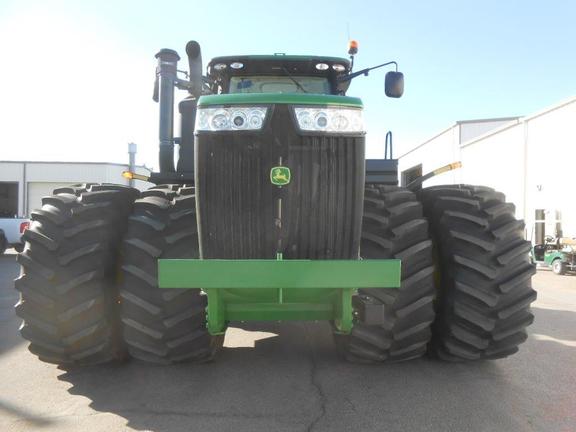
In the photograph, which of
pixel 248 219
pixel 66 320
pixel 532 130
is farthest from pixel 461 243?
pixel 532 130

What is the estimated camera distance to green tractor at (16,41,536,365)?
2998 mm

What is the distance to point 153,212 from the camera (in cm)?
350

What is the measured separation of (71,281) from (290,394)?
67.4 inches

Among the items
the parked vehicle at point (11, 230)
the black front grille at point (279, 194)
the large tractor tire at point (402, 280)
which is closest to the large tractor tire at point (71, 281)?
the black front grille at point (279, 194)

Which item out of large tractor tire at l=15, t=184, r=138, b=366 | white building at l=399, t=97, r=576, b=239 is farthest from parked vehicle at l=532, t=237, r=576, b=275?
large tractor tire at l=15, t=184, r=138, b=366

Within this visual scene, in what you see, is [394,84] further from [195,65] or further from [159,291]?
[159,291]

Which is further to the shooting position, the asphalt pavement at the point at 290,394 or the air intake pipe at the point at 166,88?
the air intake pipe at the point at 166,88

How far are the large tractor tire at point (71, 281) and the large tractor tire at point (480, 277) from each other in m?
2.45

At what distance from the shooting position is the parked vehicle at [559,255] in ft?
47.7

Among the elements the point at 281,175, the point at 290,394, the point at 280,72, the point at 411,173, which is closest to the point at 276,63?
the point at 280,72

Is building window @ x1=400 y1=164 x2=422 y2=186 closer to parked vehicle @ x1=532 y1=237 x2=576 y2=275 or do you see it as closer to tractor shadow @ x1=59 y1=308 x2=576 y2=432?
parked vehicle @ x1=532 y1=237 x2=576 y2=275

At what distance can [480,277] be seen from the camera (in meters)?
3.62

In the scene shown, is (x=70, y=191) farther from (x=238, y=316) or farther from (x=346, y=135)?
(x=346, y=135)

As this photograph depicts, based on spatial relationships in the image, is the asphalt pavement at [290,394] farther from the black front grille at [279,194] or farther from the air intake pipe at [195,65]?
the air intake pipe at [195,65]
